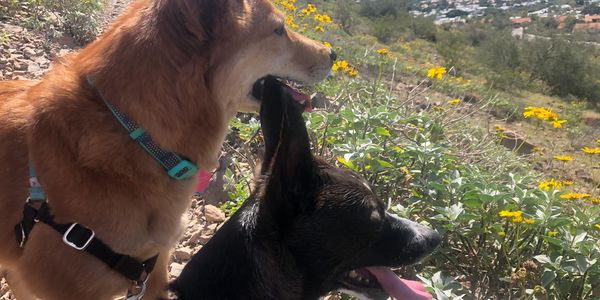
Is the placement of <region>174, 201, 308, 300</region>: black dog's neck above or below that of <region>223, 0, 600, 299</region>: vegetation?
above

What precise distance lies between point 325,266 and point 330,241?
12 cm

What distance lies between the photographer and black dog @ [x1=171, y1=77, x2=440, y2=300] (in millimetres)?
1792

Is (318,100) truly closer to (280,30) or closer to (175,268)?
(175,268)

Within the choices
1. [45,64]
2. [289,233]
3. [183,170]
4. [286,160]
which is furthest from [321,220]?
[45,64]

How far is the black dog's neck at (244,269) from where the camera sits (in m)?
1.83

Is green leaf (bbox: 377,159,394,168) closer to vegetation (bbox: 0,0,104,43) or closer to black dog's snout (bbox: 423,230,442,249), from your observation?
black dog's snout (bbox: 423,230,442,249)

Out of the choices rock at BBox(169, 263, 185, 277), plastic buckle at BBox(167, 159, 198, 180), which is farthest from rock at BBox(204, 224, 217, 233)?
plastic buckle at BBox(167, 159, 198, 180)

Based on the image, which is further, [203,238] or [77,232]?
[203,238]

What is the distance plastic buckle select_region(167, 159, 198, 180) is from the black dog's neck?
13.5 inches

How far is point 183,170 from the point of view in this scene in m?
2.10

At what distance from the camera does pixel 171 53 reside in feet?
6.39

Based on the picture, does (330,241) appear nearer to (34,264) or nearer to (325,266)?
(325,266)

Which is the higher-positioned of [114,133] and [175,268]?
[114,133]

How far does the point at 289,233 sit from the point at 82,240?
30.9 inches
